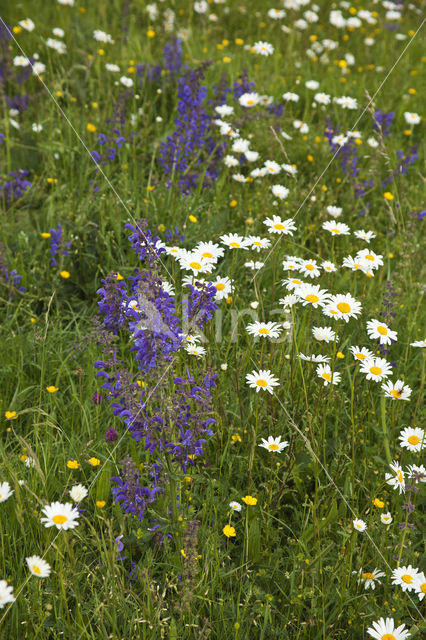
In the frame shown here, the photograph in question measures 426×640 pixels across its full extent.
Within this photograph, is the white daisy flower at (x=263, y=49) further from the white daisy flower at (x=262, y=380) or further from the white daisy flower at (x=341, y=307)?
the white daisy flower at (x=262, y=380)

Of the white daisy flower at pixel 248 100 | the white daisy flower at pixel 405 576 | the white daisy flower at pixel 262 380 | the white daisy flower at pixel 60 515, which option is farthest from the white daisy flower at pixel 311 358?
the white daisy flower at pixel 248 100

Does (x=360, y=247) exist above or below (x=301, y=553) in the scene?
above

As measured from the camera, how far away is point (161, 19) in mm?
5734

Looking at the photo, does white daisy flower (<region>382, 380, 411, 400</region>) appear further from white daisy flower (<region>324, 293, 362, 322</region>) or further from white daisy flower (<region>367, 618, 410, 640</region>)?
white daisy flower (<region>367, 618, 410, 640</region>)

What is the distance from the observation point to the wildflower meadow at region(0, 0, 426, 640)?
5.77 feet

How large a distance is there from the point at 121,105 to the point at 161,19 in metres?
2.58

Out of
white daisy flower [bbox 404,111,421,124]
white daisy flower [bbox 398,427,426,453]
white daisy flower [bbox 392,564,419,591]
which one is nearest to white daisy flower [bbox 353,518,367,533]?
white daisy flower [bbox 392,564,419,591]

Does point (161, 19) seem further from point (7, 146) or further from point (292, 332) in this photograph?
point (292, 332)

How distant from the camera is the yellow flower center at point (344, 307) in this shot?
2205 mm

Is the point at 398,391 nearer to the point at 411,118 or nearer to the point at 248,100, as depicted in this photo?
the point at 248,100

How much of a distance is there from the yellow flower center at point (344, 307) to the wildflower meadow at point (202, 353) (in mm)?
14

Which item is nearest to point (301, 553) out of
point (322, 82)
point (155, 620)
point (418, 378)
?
point (155, 620)

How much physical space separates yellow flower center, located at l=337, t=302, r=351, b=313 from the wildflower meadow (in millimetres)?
14

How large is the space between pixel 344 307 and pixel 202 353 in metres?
0.55
